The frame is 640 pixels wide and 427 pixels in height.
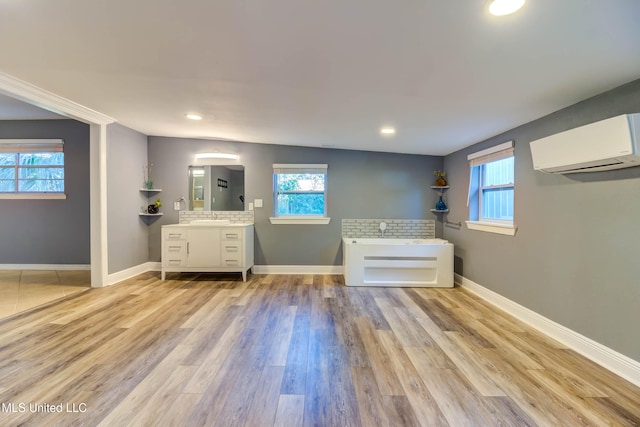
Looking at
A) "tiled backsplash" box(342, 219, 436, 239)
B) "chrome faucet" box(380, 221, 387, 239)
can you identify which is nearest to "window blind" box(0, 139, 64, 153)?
"tiled backsplash" box(342, 219, 436, 239)

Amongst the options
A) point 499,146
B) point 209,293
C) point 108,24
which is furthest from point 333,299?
point 108,24

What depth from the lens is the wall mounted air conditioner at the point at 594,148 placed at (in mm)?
1604

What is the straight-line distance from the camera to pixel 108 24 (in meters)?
1.51

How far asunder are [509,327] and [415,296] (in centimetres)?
105

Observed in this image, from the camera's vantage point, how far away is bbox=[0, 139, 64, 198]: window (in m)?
4.34

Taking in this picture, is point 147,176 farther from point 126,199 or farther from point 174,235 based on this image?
point 174,235

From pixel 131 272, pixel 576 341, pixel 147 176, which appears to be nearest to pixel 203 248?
pixel 131 272

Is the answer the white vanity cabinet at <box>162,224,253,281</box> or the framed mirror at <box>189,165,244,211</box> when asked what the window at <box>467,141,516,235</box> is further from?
the framed mirror at <box>189,165,244,211</box>

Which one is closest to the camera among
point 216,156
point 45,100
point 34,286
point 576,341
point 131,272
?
point 576,341

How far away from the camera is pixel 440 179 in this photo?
4.36 m

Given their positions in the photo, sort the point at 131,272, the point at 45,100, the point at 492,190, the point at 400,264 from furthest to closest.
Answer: the point at 131,272, the point at 400,264, the point at 492,190, the point at 45,100

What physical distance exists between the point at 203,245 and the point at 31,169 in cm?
333

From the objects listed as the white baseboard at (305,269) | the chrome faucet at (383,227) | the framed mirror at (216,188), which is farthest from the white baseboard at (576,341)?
the framed mirror at (216,188)

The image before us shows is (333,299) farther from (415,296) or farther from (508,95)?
(508,95)
